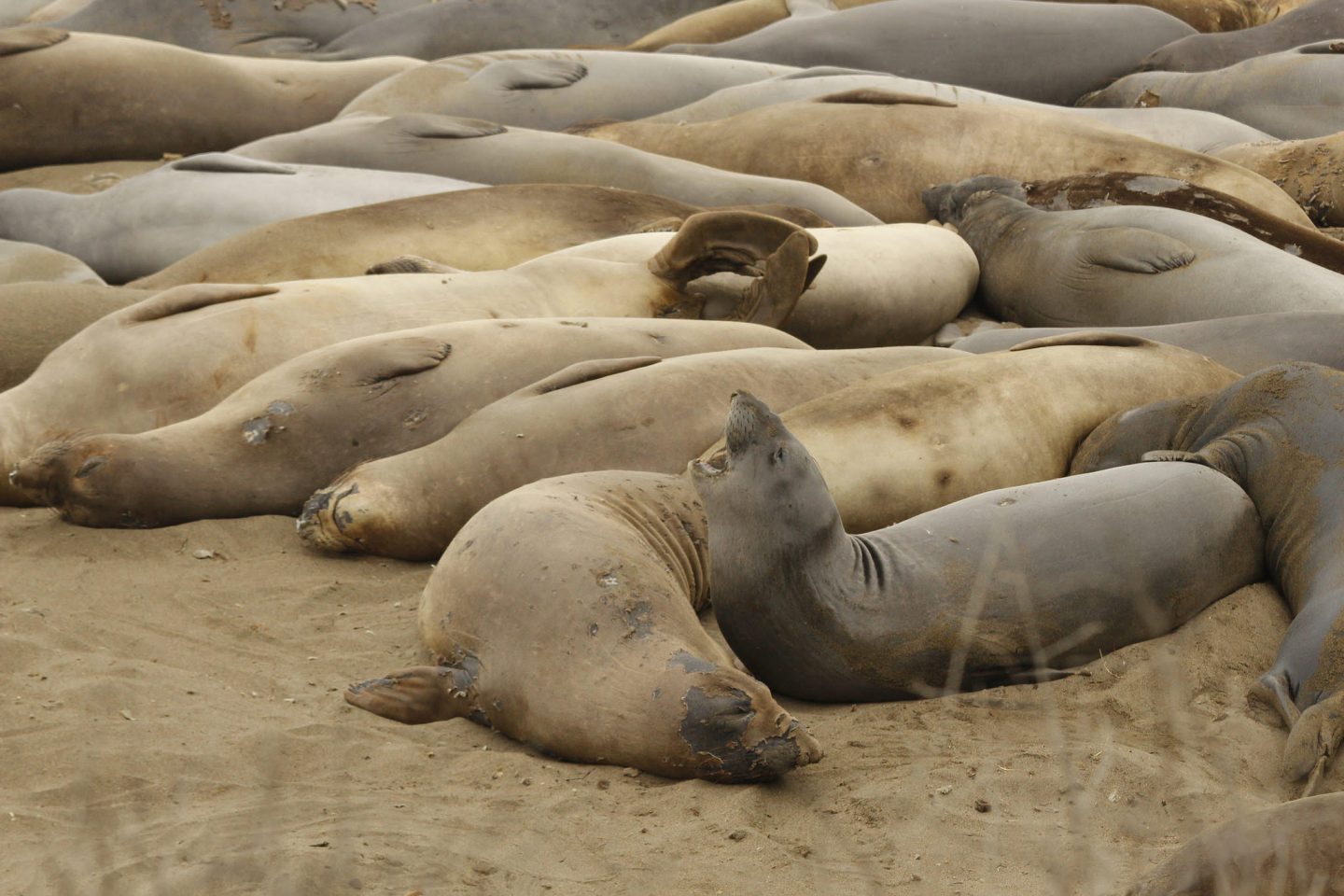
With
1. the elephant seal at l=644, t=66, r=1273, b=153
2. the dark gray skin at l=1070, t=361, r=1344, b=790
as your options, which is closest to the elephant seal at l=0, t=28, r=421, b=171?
the elephant seal at l=644, t=66, r=1273, b=153

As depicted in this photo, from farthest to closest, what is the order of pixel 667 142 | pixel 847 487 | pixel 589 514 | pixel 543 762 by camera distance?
pixel 667 142 < pixel 847 487 < pixel 589 514 < pixel 543 762

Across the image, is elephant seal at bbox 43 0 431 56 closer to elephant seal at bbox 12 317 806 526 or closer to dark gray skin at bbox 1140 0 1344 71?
dark gray skin at bbox 1140 0 1344 71

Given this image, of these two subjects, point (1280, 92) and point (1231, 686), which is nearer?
point (1231, 686)

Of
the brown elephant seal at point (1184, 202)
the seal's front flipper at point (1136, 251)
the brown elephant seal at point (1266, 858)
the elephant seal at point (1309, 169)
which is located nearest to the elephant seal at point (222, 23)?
the brown elephant seal at point (1184, 202)

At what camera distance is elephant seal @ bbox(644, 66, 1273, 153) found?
872cm

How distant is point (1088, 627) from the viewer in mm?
3676

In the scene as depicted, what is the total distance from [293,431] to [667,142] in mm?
3817

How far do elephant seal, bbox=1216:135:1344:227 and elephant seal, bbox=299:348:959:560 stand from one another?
414 centimetres

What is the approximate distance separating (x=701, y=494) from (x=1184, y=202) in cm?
408

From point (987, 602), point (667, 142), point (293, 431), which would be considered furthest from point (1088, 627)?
point (667, 142)

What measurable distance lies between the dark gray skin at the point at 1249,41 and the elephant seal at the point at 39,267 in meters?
6.26

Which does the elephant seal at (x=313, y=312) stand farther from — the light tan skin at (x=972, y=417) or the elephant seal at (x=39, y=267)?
the elephant seal at (x=39, y=267)

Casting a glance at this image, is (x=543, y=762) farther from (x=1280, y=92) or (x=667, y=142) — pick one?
(x=1280, y=92)

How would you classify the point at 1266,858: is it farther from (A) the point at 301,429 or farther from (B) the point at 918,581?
(A) the point at 301,429
